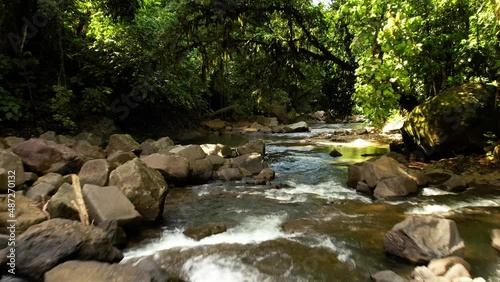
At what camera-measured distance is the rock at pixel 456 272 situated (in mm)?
3482

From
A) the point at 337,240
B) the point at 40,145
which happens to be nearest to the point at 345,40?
the point at 337,240

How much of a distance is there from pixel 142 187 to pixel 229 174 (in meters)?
3.56

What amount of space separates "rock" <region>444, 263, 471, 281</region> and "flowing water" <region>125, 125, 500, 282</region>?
418mm

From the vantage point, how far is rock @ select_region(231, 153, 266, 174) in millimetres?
9406

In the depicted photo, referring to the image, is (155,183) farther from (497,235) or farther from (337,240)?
(497,235)

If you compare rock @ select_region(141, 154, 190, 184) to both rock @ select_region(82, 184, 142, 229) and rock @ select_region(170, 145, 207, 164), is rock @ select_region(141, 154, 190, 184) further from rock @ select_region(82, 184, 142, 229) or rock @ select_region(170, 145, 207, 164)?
rock @ select_region(82, 184, 142, 229)

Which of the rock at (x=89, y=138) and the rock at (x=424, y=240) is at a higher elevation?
the rock at (x=89, y=138)

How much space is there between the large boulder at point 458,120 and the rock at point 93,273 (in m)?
8.30

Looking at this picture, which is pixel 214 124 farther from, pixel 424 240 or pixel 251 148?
pixel 424 240

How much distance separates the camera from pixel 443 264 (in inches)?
144

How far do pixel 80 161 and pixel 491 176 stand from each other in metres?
8.99

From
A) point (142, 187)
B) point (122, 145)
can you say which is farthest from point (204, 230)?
point (122, 145)

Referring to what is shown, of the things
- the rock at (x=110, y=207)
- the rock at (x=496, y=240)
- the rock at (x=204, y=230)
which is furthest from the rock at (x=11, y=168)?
the rock at (x=496, y=240)

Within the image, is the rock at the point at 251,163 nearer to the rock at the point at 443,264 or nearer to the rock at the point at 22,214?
the rock at the point at 22,214
